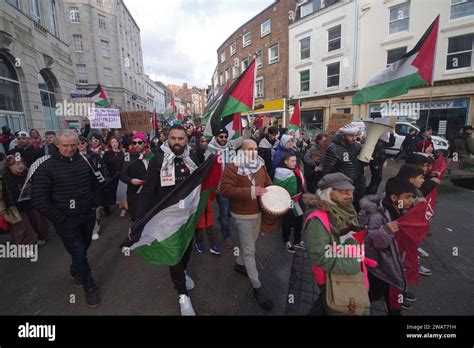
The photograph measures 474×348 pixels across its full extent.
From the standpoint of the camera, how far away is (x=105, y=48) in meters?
29.8

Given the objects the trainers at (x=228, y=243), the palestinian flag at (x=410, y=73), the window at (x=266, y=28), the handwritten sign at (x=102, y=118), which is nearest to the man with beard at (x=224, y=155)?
the trainers at (x=228, y=243)

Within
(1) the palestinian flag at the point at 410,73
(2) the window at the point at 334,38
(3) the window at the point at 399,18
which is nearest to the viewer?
(1) the palestinian flag at the point at 410,73

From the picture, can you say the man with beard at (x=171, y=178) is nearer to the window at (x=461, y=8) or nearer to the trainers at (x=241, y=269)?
the trainers at (x=241, y=269)

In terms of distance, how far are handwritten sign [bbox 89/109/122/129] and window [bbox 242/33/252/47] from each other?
74.7 feet

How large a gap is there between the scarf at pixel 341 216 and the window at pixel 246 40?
28.4 metres

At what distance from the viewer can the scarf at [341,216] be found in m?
1.96

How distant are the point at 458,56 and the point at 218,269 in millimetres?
18743

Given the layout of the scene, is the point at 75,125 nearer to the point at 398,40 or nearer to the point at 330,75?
the point at 330,75

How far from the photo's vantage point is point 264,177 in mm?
2963

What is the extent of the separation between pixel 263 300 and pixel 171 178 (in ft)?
5.90

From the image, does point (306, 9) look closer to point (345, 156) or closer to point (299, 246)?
point (345, 156)

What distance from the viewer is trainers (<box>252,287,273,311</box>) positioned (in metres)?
2.69

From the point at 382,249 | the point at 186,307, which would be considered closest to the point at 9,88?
the point at 186,307
